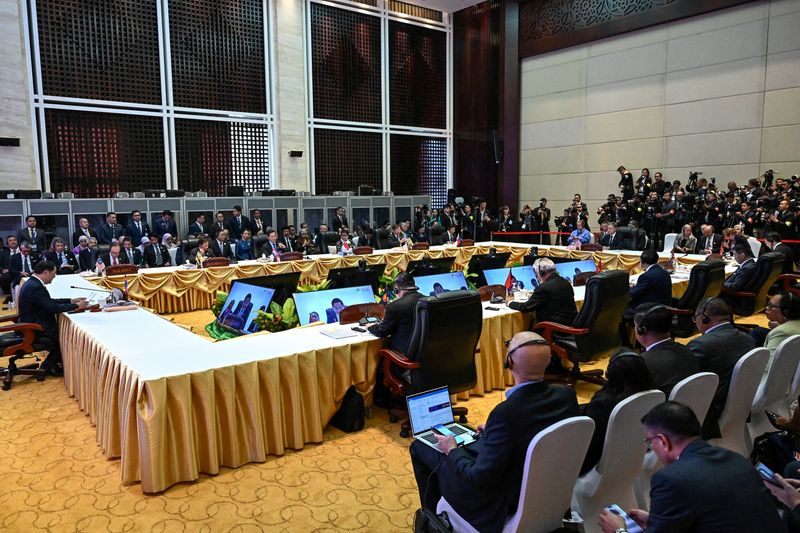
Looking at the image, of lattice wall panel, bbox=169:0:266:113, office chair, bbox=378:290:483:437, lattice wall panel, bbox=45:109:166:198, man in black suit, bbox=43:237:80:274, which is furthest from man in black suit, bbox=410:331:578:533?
lattice wall panel, bbox=169:0:266:113

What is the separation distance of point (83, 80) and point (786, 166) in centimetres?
1597

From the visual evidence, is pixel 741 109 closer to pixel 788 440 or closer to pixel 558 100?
pixel 558 100

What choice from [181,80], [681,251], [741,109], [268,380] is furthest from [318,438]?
[741,109]

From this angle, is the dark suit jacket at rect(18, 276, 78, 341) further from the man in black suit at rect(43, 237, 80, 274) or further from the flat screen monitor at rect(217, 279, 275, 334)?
the man in black suit at rect(43, 237, 80, 274)

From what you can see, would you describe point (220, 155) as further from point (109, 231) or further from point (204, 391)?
point (204, 391)

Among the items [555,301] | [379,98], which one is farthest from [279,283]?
[379,98]

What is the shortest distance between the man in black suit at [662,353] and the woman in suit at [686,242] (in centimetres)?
716

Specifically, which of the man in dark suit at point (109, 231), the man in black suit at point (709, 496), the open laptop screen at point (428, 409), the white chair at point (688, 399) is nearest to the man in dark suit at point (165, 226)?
the man in dark suit at point (109, 231)

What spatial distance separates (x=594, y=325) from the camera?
4.83 metres

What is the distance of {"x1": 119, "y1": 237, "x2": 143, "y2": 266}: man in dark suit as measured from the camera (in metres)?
9.73

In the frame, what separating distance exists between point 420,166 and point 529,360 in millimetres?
16963

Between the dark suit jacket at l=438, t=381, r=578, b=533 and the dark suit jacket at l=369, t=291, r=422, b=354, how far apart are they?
182 centimetres

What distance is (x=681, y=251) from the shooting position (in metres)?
9.49

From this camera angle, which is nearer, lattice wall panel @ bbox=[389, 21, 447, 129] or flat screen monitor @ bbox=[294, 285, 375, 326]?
flat screen monitor @ bbox=[294, 285, 375, 326]
